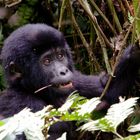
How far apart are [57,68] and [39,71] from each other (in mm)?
164

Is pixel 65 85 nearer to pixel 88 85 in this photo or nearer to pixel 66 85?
pixel 66 85

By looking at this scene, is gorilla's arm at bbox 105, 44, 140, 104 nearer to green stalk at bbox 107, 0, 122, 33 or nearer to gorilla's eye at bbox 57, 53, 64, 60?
green stalk at bbox 107, 0, 122, 33

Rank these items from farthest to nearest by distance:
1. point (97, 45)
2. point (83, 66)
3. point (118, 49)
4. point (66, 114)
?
1. point (83, 66)
2. point (97, 45)
3. point (118, 49)
4. point (66, 114)

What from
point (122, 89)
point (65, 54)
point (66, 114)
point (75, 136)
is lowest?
point (75, 136)

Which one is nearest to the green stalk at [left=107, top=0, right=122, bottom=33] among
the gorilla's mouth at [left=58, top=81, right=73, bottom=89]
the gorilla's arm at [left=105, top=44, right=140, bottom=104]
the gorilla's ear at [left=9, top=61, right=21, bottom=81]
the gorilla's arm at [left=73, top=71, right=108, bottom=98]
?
the gorilla's arm at [left=105, top=44, right=140, bottom=104]

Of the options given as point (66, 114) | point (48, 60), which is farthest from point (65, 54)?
point (66, 114)

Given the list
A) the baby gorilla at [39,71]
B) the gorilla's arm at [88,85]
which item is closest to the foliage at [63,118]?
the baby gorilla at [39,71]

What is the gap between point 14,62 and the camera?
3.00 meters

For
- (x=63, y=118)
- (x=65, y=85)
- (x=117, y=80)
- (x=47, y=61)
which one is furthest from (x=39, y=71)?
(x=63, y=118)

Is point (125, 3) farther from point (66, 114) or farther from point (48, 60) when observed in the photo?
point (66, 114)

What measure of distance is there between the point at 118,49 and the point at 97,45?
2.99 feet

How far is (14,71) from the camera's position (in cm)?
302

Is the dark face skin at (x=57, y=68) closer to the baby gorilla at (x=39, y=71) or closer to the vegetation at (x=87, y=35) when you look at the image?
the baby gorilla at (x=39, y=71)

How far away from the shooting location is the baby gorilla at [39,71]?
2.89m
